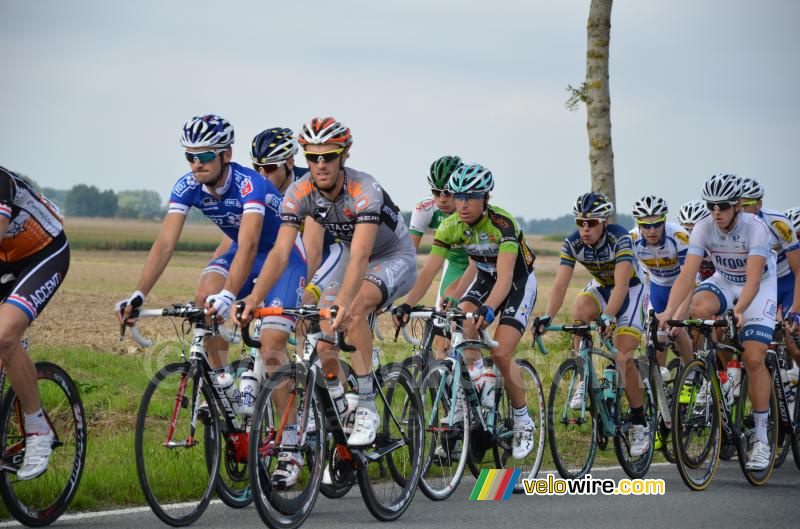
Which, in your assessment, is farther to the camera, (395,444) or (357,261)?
(395,444)

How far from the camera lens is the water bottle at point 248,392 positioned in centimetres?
725

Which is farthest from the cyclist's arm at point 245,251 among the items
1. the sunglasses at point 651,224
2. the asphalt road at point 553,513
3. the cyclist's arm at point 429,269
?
the sunglasses at point 651,224

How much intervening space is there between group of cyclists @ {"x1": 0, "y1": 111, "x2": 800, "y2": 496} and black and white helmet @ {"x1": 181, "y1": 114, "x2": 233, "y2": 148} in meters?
0.01

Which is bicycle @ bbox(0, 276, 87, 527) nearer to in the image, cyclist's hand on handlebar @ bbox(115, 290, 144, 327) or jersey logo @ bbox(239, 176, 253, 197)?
cyclist's hand on handlebar @ bbox(115, 290, 144, 327)

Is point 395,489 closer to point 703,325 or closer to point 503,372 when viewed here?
point 503,372

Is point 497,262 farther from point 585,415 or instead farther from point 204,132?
point 204,132

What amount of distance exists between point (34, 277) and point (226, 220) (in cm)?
163

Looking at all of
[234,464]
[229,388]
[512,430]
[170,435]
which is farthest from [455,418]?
[170,435]

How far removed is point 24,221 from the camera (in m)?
6.71

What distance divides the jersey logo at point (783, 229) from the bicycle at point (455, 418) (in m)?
3.86

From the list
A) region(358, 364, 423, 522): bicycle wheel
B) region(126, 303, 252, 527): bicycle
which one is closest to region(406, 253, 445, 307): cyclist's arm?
region(358, 364, 423, 522): bicycle wheel

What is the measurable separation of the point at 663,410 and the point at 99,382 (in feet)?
21.9

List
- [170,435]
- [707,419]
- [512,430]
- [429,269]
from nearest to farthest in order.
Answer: [170,435] < [512,430] < [429,269] < [707,419]

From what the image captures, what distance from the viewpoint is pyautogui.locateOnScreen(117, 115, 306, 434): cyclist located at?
7.24 meters
